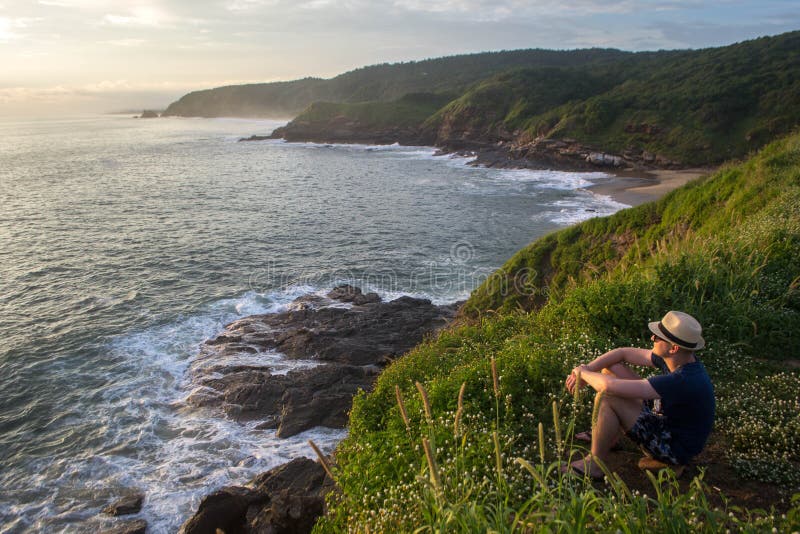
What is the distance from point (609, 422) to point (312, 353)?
1412 cm

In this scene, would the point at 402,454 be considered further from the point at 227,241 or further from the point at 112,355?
the point at 227,241

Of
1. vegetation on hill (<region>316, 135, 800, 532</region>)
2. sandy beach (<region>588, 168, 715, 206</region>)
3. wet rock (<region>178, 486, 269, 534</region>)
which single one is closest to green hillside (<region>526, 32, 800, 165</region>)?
sandy beach (<region>588, 168, 715, 206</region>)

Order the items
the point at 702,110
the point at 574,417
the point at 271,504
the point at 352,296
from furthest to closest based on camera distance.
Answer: the point at 702,110 → the point at 352,296 → the point at 271,504 → the point at 574,417

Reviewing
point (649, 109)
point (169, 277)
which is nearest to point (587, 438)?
point (169, 277)

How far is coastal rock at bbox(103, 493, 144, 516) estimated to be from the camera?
34.2 ft

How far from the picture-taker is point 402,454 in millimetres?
5336

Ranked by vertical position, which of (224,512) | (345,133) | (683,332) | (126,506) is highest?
(345,133)

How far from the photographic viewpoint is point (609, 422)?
4801 mm

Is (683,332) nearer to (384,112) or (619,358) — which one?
(619,358)

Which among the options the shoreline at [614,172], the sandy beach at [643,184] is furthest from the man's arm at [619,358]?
the sandy beach at [643,184]

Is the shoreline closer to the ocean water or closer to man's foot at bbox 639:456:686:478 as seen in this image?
the ocean water

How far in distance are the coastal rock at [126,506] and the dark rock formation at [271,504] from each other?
63.9 inches

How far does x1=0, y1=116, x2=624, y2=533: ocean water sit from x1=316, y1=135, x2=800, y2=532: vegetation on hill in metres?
6.89

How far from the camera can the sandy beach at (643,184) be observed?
42.6m
